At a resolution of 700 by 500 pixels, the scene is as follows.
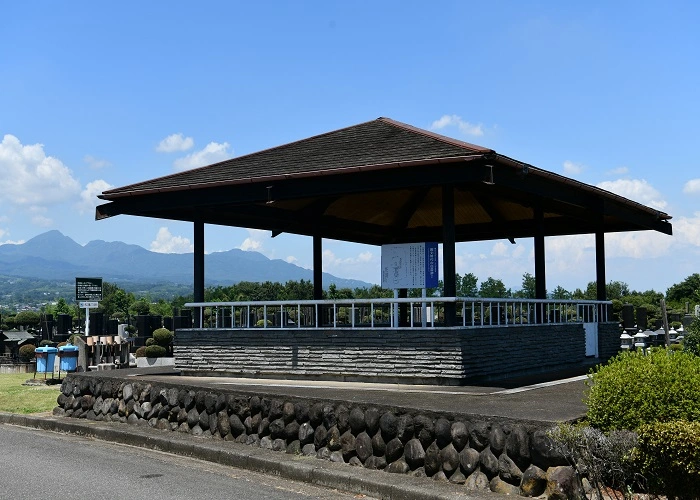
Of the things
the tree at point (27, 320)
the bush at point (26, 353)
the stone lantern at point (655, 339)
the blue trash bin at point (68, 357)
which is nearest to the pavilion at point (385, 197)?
the blue trash bin at point (68, 357)

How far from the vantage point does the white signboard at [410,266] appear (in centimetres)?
1644

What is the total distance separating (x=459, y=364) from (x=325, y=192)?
3.79m

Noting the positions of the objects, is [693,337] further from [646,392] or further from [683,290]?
[683,290]

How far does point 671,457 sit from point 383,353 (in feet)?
24.4

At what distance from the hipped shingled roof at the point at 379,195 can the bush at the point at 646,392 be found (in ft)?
→ 15.9

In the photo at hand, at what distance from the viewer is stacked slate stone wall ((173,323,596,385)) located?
13.3 metres

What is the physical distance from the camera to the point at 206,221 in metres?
18.4

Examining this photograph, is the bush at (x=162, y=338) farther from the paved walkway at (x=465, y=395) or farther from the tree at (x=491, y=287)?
the tree at (x=491, y=287)

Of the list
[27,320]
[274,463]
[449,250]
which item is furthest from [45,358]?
[27,320]

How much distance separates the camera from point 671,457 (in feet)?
22.2

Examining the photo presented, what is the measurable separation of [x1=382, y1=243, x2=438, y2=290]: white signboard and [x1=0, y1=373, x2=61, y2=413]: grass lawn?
24.4 ft

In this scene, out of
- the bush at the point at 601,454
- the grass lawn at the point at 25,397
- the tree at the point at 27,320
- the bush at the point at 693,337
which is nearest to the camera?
the bush at the point at 601,454

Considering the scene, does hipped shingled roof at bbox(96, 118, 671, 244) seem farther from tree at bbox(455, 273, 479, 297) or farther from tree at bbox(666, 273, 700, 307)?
tree at bbox(666, 273, 700, 307)

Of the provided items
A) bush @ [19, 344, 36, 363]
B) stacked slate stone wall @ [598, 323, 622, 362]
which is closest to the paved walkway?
stacked slate stone wall @ [598, 323, 622, 362]
